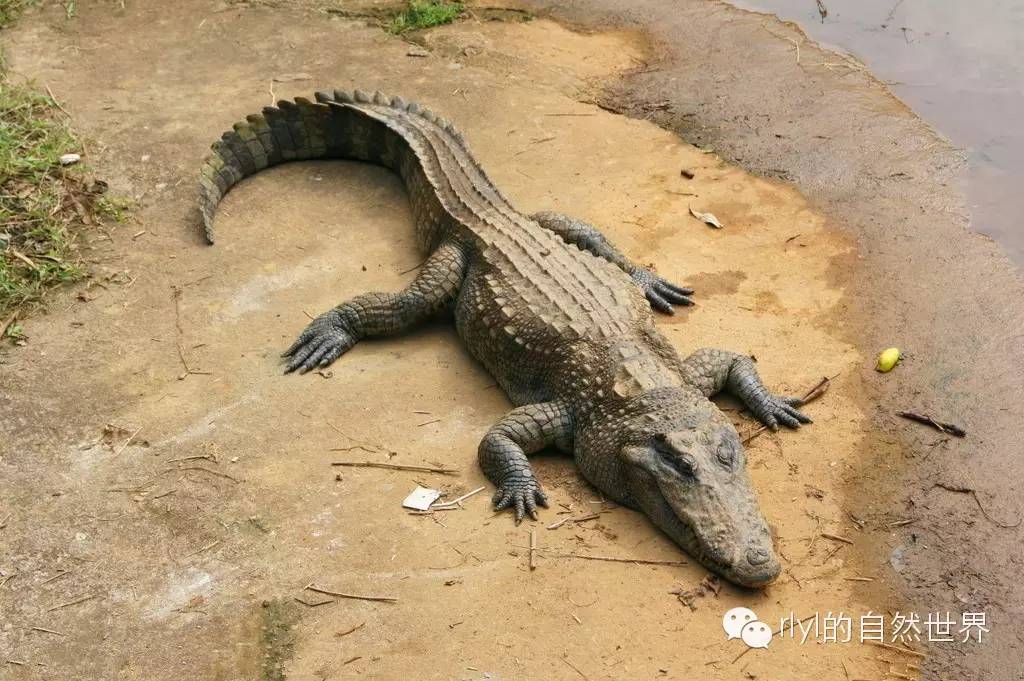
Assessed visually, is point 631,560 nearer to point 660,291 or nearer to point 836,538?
point 836,538

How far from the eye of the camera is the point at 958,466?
4777 mm

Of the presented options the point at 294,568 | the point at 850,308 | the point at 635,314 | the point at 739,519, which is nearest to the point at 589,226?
the point at 635,314

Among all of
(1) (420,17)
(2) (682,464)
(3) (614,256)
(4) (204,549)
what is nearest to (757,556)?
(2) (682,464)

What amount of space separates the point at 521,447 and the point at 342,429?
0.97 metres

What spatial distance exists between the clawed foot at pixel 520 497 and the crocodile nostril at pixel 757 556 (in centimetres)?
102

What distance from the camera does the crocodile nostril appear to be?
409 centimetres

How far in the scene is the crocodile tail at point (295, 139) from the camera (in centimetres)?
701

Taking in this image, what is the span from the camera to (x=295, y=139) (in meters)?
7.34

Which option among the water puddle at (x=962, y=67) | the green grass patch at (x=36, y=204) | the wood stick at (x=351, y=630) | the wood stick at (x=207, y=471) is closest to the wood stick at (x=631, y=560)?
the wood stick at (x=351, y=630)

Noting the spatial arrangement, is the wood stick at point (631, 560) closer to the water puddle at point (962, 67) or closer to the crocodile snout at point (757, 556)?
the crocodile snout at point (757, 556)

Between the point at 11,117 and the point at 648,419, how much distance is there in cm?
558

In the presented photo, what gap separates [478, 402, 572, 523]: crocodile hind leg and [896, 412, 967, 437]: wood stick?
70.7 inches

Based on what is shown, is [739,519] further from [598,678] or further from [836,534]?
[598,678]

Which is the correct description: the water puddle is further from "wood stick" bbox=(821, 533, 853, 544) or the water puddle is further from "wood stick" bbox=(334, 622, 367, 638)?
"wood stick" bbox=(334, 622, 367, 638)
